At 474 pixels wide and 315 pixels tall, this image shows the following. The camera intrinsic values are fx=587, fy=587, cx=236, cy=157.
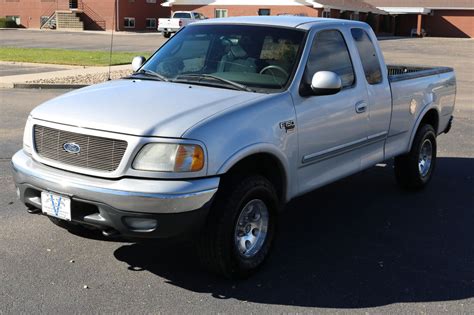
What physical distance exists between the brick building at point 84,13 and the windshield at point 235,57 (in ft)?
162

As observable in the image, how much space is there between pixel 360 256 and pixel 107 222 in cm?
219

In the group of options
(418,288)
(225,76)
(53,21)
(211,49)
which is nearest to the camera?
(418,288)

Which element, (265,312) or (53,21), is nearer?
(265,312)

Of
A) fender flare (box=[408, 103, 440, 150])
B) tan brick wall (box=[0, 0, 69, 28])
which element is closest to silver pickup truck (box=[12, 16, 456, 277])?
fender flare (box=[408, 103, 440, 150])

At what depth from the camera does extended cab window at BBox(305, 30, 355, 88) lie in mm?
5055

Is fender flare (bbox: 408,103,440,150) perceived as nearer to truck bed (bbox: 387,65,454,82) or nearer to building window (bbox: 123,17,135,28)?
truck bed (bbox: 387,65,454,82)

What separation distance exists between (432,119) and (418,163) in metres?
0.75

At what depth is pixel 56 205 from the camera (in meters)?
4.01

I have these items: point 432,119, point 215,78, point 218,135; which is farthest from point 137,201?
point 432,119

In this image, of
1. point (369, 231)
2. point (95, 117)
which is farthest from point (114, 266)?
point (369, 231)

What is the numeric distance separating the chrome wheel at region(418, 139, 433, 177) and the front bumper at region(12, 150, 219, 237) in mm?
3913

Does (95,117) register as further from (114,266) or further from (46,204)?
(114,266)

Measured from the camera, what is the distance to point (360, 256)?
16.1ft

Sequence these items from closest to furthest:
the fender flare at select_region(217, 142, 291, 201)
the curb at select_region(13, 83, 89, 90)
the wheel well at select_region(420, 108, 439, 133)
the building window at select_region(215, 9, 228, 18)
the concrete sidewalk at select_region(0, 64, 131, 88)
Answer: the fender flare at select_region(217, 142, 291, 201)
the wheel well at select_region(420, 108, 439, 133)
the curb at select_region(13, 83, 89, 90)
the concrete sidewalk at select_region(0, 64, 131, 88)
the building window at select_region(215, 9, 228, 18)
